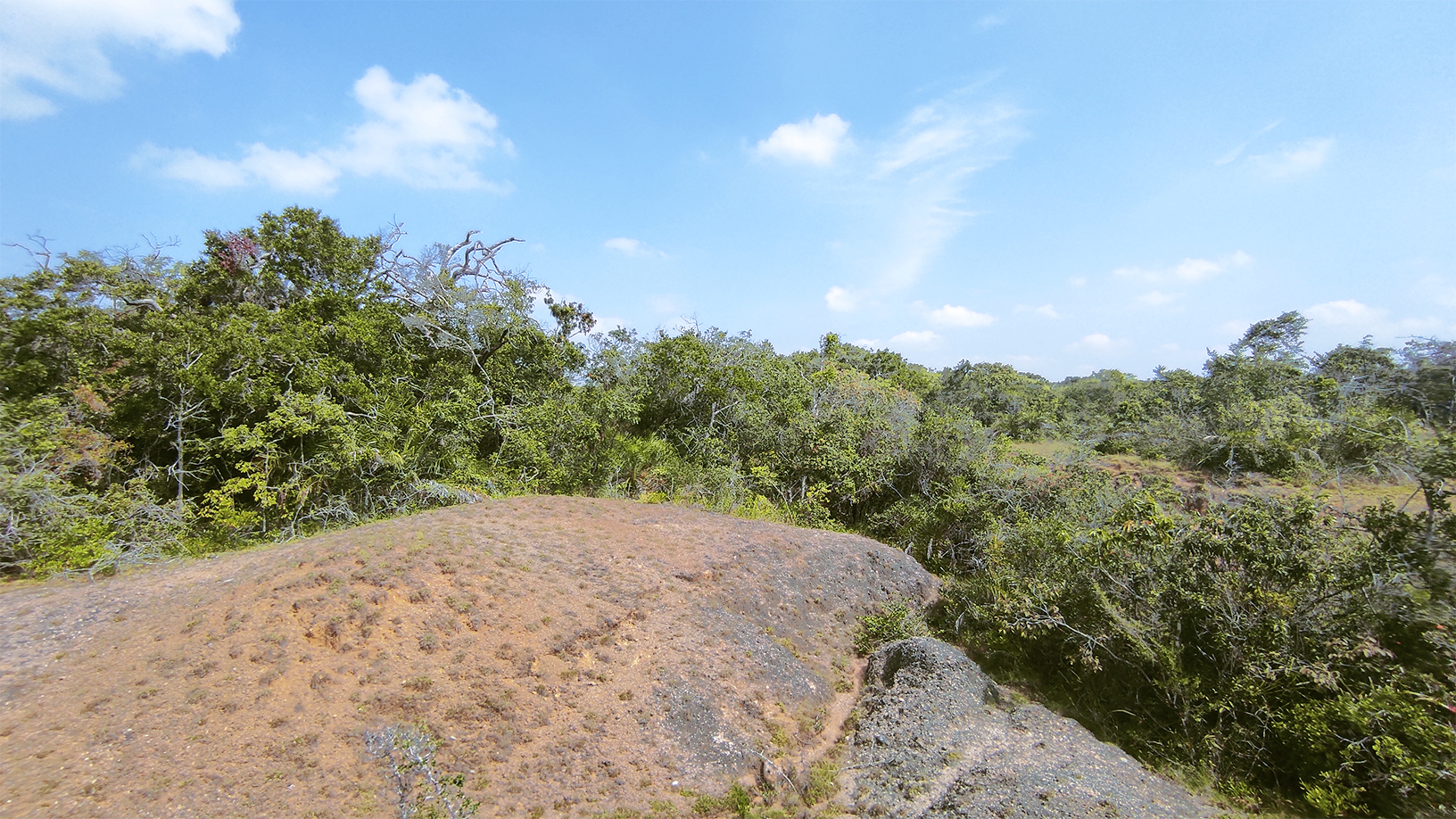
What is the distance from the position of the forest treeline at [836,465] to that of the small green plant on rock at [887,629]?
77 centimetres

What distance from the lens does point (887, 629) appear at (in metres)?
9.51

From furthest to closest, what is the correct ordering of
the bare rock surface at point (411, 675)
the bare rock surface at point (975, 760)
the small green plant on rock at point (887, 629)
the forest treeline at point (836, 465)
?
the small green plant on rock at point (887, 629) < the forest treeline at point (836, 465) < the bare rock surface at point (975, 760) < the bare rock surface at point (411, 675)

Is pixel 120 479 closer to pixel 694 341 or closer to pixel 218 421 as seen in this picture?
pixel 218 421

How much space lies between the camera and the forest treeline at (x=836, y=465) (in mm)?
6059

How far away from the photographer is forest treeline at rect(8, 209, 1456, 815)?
6059 mm

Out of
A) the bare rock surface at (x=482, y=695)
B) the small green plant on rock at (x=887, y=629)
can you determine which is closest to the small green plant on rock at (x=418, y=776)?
the bare rock surface at (x=482, y=695)

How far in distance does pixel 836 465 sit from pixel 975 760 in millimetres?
8758

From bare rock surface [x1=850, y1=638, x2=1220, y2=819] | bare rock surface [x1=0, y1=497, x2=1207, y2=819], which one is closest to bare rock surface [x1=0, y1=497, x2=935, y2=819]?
bare rock surface [x1=0, y1=497, x2=1207, y2=819]

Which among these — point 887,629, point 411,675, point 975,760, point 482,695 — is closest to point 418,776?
point 482,695

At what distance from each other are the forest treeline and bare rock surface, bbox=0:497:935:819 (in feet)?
9.49

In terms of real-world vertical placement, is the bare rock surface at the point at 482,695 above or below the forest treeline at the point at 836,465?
below

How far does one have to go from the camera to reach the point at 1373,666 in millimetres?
5773

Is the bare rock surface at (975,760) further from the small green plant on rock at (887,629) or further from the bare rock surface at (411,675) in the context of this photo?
the small green plant on rock at (887,629)

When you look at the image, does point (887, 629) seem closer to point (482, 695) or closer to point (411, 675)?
point (482, 695)
